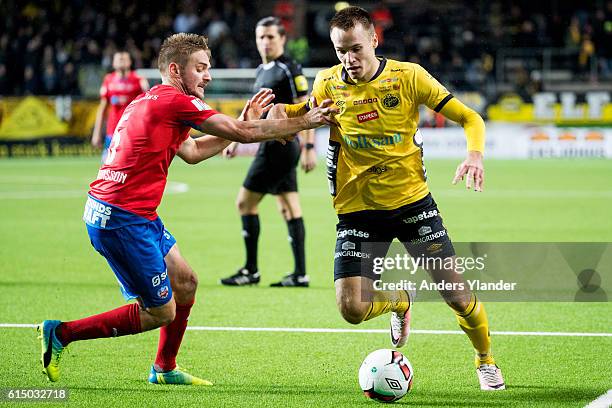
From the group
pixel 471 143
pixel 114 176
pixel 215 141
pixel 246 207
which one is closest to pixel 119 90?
pixel 246 207

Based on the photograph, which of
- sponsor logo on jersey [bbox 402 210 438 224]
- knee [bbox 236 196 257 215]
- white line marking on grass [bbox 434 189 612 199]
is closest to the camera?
sponsor logo on jersey [bbox 402 210 438 224]

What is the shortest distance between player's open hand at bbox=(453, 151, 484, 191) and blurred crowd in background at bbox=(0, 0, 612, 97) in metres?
24.1

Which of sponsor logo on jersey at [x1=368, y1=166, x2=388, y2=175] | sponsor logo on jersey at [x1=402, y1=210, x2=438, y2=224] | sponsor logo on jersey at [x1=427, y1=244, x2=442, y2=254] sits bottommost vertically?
sponsor logo on jersey at [x1=427, y1=244, x2=442, y2=254]

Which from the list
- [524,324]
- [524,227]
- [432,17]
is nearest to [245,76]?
[432,17]

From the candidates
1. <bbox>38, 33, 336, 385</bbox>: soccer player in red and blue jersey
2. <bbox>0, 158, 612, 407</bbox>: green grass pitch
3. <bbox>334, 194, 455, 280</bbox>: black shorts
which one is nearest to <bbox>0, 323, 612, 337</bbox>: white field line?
<bbox>0, 158, 612, 407</bbox>: green grass pitch

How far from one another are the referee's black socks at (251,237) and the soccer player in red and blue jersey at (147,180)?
Answer: 383cm

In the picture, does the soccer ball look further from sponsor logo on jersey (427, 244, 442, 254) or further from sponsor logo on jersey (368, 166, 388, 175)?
sponsor logo on jersey (368, 166, 388, 175)

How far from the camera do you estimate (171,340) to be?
606cm

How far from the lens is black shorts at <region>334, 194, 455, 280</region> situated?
5.95 m

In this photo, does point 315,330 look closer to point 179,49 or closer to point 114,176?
point 114,176

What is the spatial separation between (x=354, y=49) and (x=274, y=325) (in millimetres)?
2729

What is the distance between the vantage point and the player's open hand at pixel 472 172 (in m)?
5.45

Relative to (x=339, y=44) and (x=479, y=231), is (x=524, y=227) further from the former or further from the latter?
(x=339, y=44)

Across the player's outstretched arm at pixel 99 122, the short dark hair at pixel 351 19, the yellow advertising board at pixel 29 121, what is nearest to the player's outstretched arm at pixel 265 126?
the short dark hair at pixel 351 19
